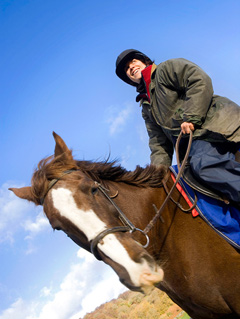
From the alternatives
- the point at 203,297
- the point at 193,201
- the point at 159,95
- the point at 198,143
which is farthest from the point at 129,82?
the point at 203,297

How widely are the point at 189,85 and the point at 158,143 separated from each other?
1539 mm

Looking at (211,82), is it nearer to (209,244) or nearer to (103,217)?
(209,244)

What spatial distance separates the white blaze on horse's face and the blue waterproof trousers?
124cm

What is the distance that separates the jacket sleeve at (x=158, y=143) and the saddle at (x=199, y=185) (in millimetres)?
1378

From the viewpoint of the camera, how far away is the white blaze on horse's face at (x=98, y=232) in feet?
8.34

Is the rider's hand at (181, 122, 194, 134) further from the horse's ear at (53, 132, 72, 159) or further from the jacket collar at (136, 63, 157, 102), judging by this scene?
the horse's ear at (53, 132, 72, 159)

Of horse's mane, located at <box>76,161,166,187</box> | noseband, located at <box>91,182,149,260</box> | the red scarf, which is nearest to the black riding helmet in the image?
the red scarf

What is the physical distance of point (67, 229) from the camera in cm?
299

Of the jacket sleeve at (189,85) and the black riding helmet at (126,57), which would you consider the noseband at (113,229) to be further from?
the black riding helmet at (126,57)

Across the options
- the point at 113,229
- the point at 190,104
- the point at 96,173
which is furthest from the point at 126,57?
the point at 113,229

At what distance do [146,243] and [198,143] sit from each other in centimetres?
151

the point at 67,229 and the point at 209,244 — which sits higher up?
the point at 67,229

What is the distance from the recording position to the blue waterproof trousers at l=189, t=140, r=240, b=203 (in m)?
3.16

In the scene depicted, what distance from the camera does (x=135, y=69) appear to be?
483 centimetres
